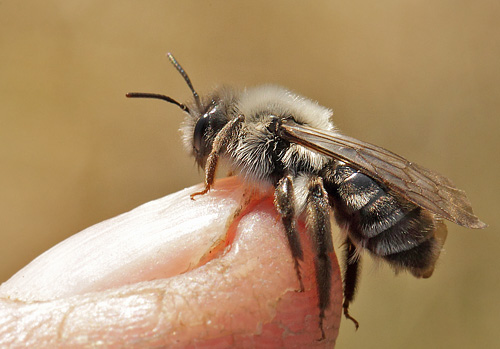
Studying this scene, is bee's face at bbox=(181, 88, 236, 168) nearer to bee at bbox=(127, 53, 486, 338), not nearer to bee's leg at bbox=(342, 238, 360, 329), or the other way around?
bee at bbox=(127, 53, 486, 338)

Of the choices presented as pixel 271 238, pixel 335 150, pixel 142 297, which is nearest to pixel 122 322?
pixel 142 297

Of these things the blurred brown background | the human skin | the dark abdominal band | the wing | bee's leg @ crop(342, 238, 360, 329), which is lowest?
the human skin

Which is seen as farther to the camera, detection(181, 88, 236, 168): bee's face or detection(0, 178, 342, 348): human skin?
detection(181, 88, 236, 168): bee's face

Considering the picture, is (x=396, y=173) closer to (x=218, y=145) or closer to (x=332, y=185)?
(x=332, y=185)

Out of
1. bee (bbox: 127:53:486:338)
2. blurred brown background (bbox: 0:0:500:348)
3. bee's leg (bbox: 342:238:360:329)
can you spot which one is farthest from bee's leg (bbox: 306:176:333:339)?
blurred brown background (bbox: 0:0:500:348)

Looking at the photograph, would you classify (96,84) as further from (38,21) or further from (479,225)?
(479,225)

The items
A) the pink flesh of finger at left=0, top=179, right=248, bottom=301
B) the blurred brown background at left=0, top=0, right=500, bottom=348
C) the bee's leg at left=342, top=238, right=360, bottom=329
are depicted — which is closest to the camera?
the pink flesh of finger at left=0, top=179, right=248, bottom=301

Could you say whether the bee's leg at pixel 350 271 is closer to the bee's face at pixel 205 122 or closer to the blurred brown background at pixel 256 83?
the bee's face at pixel 205 122
